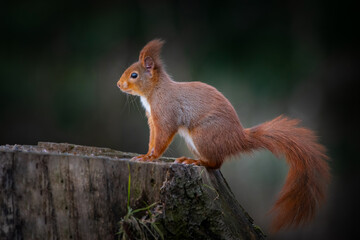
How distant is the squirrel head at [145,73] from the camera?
2082 mm

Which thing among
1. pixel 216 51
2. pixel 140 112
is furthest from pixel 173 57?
pixel 140 112

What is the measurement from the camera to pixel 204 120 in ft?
5.95

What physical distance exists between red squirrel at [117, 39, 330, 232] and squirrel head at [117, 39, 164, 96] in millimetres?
13

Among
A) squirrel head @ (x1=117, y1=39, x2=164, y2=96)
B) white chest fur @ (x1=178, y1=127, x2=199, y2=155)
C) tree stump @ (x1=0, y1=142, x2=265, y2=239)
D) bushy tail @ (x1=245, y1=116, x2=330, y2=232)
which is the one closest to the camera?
tree stump @ (x1=0, y1=142, x2=265, y2=239)

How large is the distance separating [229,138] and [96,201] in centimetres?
71

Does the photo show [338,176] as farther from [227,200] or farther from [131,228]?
[131,228]

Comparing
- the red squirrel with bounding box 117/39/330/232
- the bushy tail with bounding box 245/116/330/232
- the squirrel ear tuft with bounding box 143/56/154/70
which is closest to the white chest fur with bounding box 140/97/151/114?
the red squirrel with bounding box 117/39/330/232

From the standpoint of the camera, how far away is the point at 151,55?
2.12 meters

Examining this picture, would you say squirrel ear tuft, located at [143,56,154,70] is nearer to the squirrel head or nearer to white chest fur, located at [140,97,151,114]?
the squirrel head

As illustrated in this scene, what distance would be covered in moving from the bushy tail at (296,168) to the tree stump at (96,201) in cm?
38

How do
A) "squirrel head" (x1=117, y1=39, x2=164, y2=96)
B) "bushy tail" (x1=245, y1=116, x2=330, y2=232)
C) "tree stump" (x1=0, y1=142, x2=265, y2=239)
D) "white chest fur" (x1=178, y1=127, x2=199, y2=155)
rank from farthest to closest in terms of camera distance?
"squirrel head" (x1=117, y1=39, x2=164, y2=96) → "white chest fur" (x1=178, y1=127, x2=199, y2=155) → "bushy tail" (x1=245, y1=116, x2=330, y2=232) → "tree stump" (x1=0, y1=142, x2=265, y2=239)

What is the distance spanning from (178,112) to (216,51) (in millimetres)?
1815

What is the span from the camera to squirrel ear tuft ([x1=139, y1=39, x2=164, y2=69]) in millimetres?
2107

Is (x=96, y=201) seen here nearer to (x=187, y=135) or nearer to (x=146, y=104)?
(x=187, y=135)
